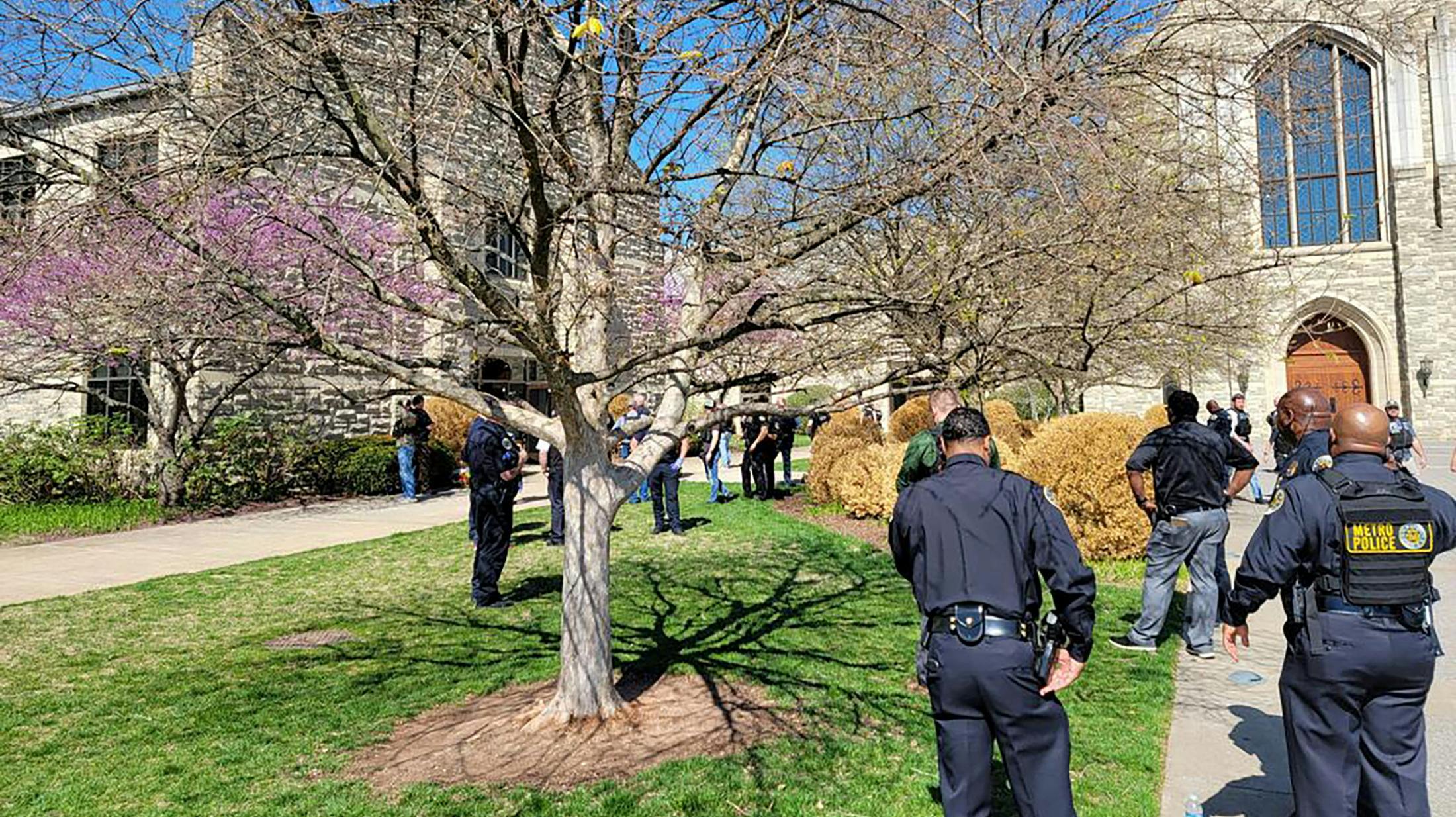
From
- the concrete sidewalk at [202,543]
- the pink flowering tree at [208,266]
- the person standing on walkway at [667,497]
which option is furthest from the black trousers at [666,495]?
the pink flowering tree at [208,266]

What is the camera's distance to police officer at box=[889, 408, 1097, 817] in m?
2.86

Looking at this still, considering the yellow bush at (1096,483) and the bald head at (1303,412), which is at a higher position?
the bald head at (1303,412)

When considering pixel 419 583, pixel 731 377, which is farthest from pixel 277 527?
pixel 731 377

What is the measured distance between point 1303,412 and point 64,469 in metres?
15.9

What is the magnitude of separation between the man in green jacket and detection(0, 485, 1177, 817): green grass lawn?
50.1 inches

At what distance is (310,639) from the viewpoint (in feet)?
21.1

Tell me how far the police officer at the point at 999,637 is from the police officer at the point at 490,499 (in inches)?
193

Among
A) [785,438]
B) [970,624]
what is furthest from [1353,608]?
[785,438]

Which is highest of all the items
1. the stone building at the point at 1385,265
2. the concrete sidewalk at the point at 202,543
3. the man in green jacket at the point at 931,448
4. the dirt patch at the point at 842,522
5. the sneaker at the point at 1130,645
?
the stone building at the point at 1385,265

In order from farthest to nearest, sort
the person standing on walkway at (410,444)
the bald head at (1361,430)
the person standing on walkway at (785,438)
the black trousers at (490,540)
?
the person standing on walkway at (785,438), the person standing on walkway at (410,444), the black trousers at (490,540), the bald head at (1361,430)

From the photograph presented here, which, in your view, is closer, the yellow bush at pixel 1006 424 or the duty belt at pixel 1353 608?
the duty belt at pixel 1353 608

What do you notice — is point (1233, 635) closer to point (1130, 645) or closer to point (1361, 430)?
point (1361, 430)

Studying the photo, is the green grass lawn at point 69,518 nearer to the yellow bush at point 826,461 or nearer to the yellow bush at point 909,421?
the yellow bush at point 826,461

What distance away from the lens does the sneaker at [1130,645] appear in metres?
5.87
